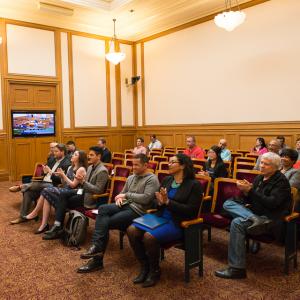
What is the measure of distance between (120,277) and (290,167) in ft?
6.83

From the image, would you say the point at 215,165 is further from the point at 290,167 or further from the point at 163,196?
the point at 163,196

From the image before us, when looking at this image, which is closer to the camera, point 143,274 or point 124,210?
point 143,274

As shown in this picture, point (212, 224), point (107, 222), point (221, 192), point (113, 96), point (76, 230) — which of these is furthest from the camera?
point (113, 96)

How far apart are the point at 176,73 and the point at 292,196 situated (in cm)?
713

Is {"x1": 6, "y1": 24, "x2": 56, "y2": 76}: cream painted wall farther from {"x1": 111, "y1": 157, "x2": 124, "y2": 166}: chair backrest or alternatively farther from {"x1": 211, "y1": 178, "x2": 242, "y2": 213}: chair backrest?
{"x1": 211, "y1": 178, "x2": 242, "y2": 213}: chair backrest

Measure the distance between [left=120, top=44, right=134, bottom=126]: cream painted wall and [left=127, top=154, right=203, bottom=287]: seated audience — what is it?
8.14 metres

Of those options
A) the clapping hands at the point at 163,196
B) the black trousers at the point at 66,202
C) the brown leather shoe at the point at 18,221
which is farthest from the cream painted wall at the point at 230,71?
the brown leather shoe at the point at 18,221

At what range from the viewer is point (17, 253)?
11.1 feet

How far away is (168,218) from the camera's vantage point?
9.08ft

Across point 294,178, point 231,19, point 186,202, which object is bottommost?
point 186,202

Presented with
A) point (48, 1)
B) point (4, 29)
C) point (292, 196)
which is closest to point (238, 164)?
point (292, 196)

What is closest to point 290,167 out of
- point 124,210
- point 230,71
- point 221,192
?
point 221,192

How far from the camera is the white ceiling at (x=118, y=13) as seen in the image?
7.96m

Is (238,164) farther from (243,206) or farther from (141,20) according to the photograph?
(141,20)
